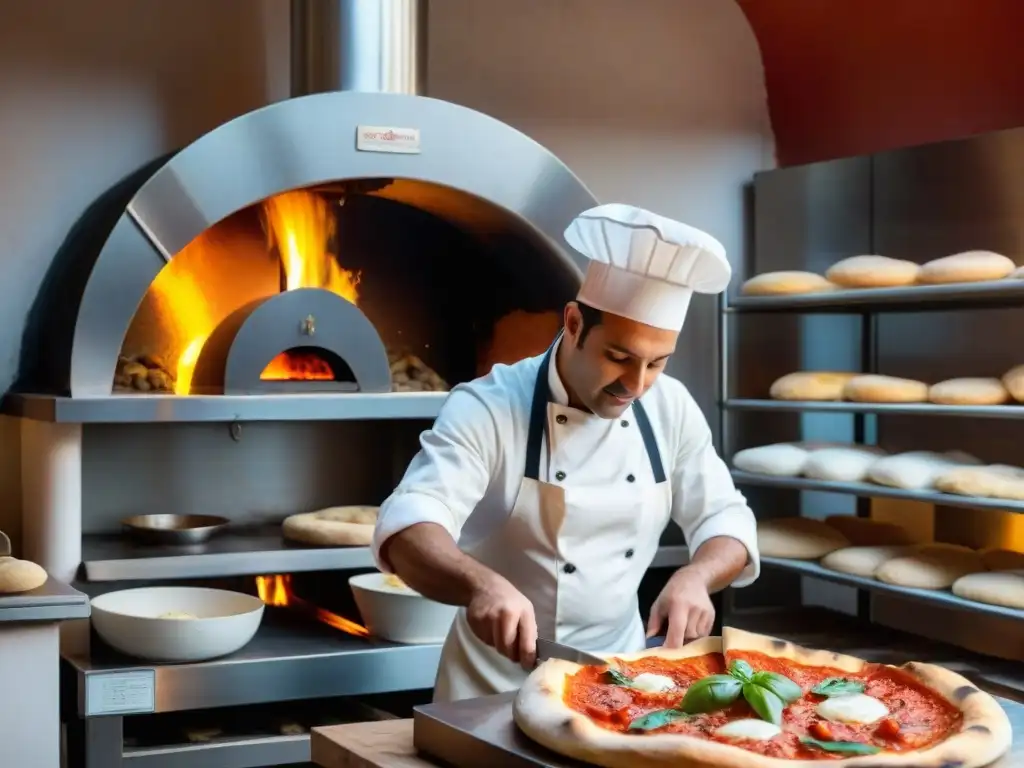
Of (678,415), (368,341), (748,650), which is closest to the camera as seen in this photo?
(748,650)

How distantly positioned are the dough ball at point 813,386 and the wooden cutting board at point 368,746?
6.62ft

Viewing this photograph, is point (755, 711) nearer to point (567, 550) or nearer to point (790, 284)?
point (567, 550)

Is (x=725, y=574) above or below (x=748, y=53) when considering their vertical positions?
below

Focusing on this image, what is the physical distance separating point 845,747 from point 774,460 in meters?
2.12

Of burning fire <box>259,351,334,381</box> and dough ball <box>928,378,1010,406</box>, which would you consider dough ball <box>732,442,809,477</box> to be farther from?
burning fire <box>259,351,334,381</box>

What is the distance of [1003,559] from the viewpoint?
10.7 ft

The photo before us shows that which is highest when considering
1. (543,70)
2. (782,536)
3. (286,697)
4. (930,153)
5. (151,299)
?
(543,70)

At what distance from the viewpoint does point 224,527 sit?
3295 millimetres

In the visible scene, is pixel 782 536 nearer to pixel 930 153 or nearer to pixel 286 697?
pixel 930 153

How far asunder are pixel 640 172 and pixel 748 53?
22.0 inches

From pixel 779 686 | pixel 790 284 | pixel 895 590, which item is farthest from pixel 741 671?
pixel 790 284

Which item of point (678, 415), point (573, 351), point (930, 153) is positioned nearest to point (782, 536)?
point (930, 153)

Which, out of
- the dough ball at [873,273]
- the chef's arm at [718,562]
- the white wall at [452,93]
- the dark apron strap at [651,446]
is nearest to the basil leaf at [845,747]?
the chef's arm at [718,562]

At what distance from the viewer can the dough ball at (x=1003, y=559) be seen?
10.6 ft
